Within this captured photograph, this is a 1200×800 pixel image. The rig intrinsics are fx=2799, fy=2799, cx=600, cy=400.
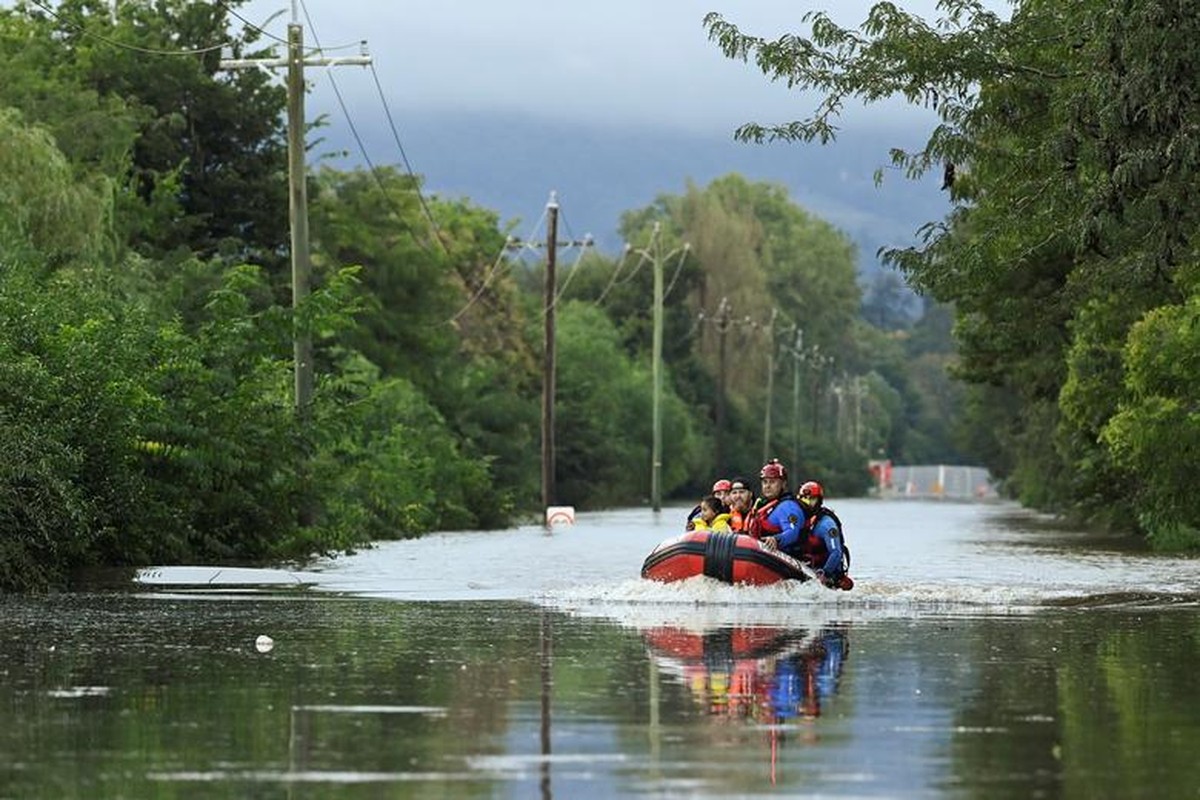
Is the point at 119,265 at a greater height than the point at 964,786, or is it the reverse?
the point at 119,265

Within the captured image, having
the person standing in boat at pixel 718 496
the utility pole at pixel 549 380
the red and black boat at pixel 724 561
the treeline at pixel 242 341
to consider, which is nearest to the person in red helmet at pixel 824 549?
the red and black boat at pixel 724 561

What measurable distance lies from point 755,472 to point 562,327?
29.7 metres

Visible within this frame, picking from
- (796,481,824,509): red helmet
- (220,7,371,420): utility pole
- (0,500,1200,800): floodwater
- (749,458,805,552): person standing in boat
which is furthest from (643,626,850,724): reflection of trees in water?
(220,7,371,420): utility pole

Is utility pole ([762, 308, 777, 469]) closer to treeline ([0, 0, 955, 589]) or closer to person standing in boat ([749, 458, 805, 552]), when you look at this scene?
treeline ([0, 0, 955, 589])

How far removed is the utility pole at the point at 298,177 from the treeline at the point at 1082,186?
10.5 metres

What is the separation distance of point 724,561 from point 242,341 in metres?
12.8

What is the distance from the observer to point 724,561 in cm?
2966

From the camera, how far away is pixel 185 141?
68.8m

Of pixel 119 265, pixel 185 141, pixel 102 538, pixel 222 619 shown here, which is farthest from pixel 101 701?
pixel 185 141

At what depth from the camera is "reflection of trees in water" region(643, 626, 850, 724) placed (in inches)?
634

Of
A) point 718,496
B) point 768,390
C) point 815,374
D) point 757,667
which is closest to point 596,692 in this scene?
point 757,667

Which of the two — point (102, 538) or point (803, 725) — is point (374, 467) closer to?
point (102, 538)

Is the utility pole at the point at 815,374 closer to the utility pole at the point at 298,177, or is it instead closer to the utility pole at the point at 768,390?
the utility pole at the point at 768,390

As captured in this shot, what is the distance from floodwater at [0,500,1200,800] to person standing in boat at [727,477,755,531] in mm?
1639
